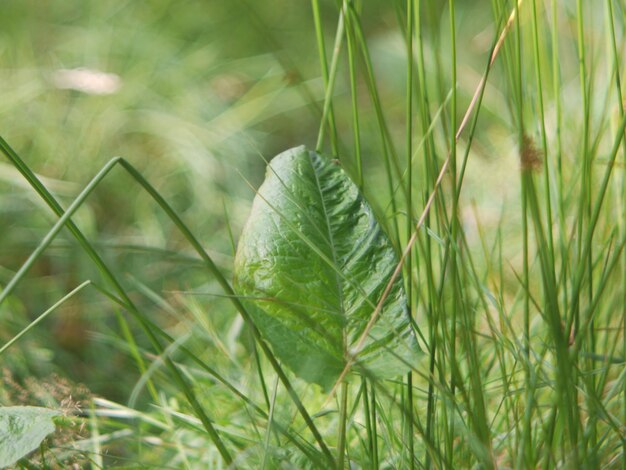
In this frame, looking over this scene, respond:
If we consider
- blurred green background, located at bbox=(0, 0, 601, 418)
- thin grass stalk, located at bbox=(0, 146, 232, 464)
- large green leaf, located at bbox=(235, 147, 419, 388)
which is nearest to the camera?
thin grass stalk, located at bbox=(0, 146, 232, 464)

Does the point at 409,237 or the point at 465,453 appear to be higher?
the point at 409,237

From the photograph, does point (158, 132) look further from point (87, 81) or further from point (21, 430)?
point (21, 430)

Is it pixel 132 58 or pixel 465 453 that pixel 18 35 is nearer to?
pixel 132 58

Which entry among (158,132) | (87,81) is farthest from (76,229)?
(158,132)

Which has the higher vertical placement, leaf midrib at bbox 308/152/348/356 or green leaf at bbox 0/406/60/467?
leaf midrib at bbox 308/152/348/356

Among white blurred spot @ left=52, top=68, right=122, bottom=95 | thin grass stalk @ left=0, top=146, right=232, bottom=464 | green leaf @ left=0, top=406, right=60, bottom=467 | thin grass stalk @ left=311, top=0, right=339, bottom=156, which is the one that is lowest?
green leaf @ left=0, top=406, right=60, bottom=467

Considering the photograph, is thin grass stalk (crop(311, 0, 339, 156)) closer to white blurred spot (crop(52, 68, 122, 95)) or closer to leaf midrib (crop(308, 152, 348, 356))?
leaf midrib (crop(308, 152, 348, 356))

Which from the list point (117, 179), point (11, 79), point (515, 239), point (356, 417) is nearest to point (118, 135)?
point (117, 179)

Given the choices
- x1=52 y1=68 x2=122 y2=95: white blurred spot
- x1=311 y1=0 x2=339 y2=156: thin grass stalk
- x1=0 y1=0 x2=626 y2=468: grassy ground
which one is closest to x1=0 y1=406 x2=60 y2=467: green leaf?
x1=0 y1=0 x2=626 y2=468: grassy ground
